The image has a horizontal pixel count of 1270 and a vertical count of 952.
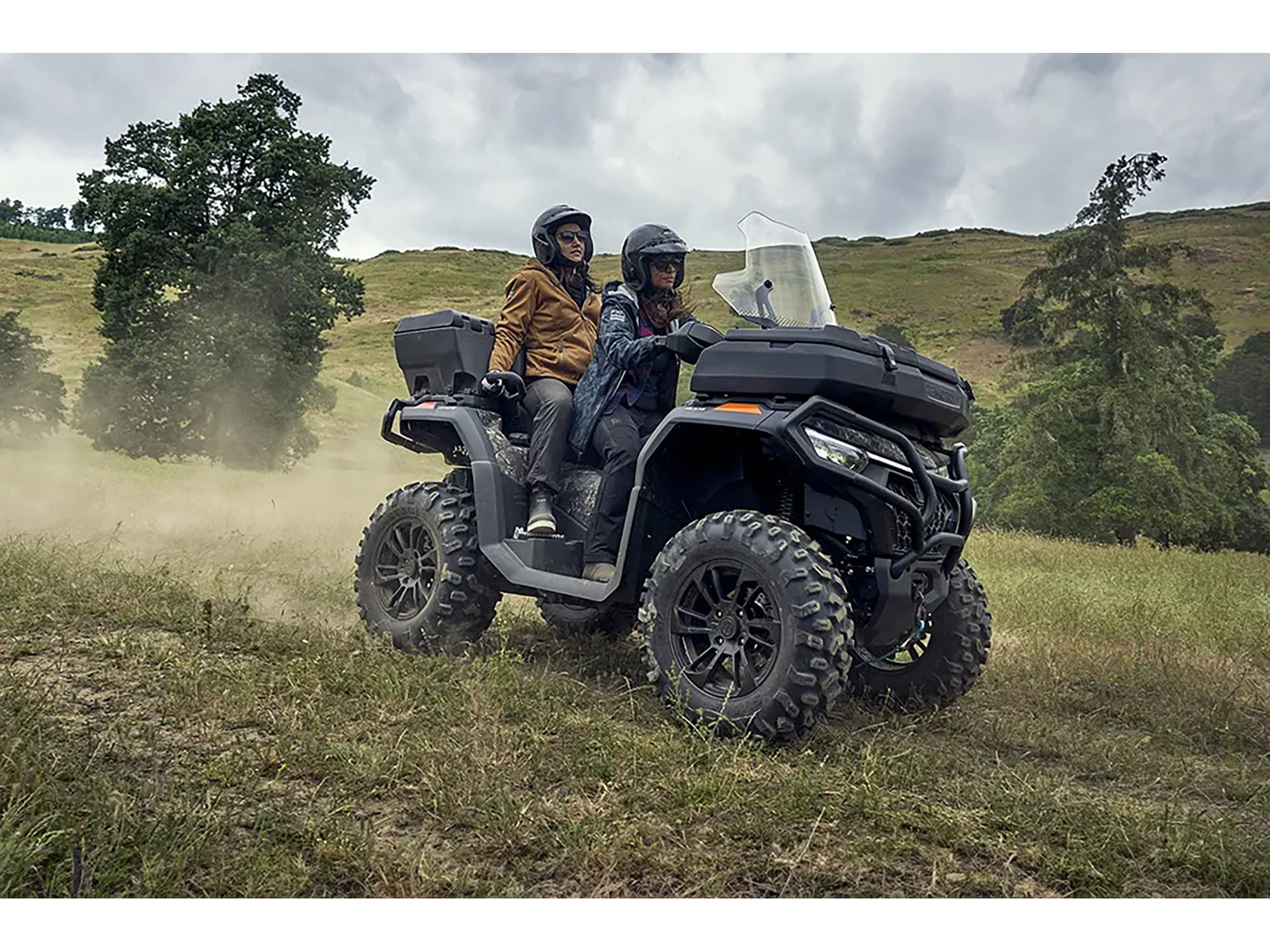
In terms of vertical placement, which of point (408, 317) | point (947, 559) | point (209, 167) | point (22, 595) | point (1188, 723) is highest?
point (209, 167)

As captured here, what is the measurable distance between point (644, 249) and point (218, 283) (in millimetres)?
26072

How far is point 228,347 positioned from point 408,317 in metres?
22.7

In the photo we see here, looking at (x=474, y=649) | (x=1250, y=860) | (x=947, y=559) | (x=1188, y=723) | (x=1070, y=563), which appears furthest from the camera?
(x=1070, y=563)

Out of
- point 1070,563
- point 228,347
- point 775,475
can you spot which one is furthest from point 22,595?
point 228,347

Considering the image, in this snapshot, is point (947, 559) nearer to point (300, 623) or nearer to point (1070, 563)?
point (300, 623)

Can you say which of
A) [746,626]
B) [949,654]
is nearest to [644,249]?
[746,626]

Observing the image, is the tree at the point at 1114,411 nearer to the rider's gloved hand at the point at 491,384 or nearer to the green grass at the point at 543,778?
the green grass at the point at 543,778

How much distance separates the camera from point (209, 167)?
97.6ft

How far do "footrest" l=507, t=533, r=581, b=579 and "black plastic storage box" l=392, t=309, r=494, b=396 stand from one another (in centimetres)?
128

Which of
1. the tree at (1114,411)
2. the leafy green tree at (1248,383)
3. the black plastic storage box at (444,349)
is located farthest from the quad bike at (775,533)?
the leafy green tree at (1248,383)

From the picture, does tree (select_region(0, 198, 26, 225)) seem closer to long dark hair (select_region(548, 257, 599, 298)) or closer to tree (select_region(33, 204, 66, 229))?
tree (select_region(33, 204, 66, 229))

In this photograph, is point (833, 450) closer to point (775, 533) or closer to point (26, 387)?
point (775, 533)

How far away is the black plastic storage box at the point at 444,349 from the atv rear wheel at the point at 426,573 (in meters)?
0.68

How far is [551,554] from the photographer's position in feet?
17.4
